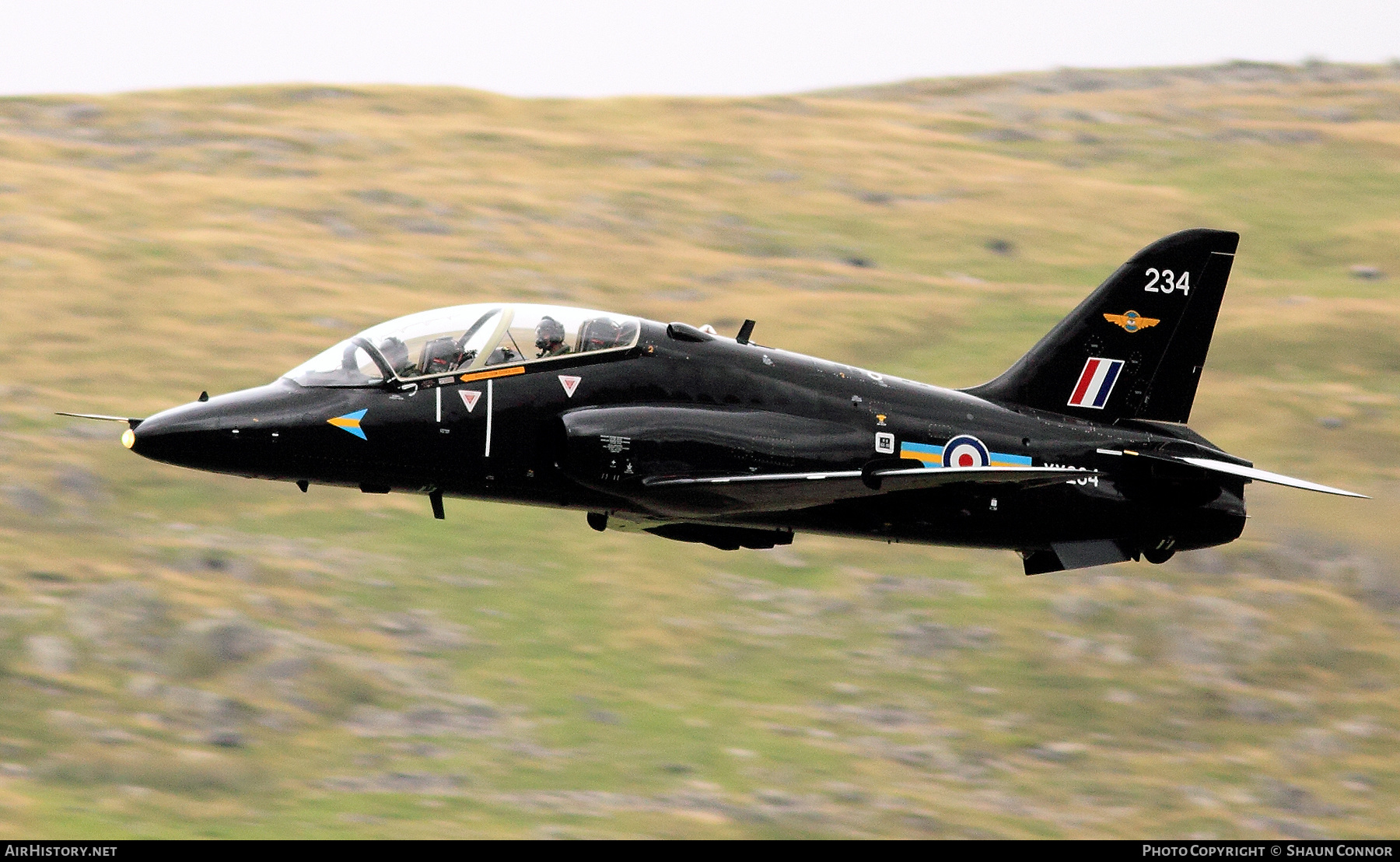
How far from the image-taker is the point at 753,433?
17.3 meters

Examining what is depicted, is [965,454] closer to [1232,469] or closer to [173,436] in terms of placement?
[1232,469]

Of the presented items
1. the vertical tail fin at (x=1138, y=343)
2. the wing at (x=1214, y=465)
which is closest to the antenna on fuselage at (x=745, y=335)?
the vertical tail fin at (x=1138, y=343)

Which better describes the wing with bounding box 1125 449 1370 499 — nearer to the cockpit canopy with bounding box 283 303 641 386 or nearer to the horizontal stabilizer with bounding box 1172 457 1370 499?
the horizontal stabilizer with bounding box 1172 457 1370 499

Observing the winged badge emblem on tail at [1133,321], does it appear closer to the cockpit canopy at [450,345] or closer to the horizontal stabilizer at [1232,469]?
the horizontal stabilizer at [1232,469]

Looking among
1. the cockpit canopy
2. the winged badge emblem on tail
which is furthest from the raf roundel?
the cockpit canopy

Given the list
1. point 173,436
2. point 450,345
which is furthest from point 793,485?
point 173,436

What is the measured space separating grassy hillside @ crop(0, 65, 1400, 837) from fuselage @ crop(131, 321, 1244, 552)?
8.65 metres

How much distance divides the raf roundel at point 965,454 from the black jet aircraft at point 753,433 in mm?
26

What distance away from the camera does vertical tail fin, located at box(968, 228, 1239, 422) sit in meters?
20.0

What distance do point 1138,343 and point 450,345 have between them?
30.5 ft

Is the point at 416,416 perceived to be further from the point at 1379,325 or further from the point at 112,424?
the point at 1379,325

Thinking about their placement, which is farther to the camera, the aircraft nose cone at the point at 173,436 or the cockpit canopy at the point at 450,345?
the cockpit canopy at the point at 450,345

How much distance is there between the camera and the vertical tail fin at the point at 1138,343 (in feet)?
65.6

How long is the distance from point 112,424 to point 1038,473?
74.8 ft
